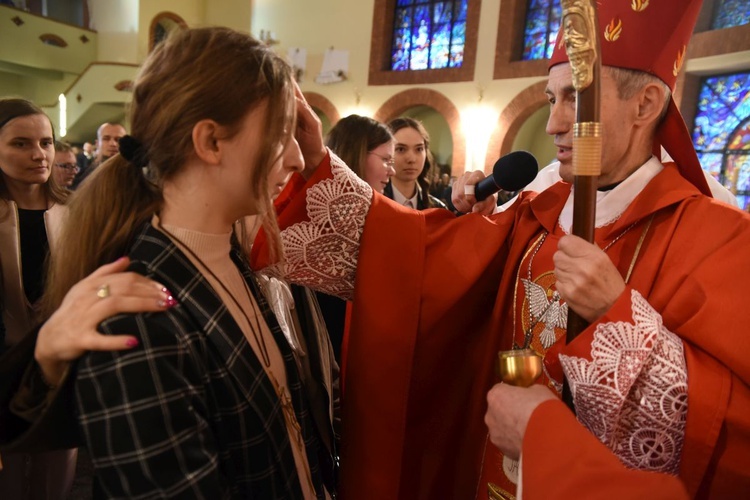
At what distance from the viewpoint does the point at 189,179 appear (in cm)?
107

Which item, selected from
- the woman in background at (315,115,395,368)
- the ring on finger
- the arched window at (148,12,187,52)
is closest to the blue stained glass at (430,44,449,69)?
the arched window at (148,12,187,52)

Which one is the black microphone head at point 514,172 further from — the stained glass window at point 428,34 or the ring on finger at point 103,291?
the stained glass window at point 428,34

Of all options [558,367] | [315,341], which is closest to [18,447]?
[315,341]

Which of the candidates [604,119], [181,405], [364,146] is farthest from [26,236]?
[604,119]

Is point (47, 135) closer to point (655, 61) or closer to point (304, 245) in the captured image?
point (304, 245)

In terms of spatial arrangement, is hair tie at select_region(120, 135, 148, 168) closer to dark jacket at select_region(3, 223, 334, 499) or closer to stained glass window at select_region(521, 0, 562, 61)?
dark jacket at select_region(3, 223, 334, 499)

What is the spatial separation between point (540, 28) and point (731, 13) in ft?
11.1

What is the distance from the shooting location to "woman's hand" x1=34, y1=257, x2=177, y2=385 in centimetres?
86

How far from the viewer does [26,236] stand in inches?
96.2

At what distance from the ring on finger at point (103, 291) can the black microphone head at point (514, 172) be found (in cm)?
102

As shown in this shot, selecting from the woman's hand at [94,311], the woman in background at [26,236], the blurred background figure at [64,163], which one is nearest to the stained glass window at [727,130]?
the blurred background figure at [64,163]

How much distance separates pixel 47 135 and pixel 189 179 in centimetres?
212

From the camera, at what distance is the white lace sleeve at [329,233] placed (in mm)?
1465

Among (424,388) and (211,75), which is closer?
(211,75)
